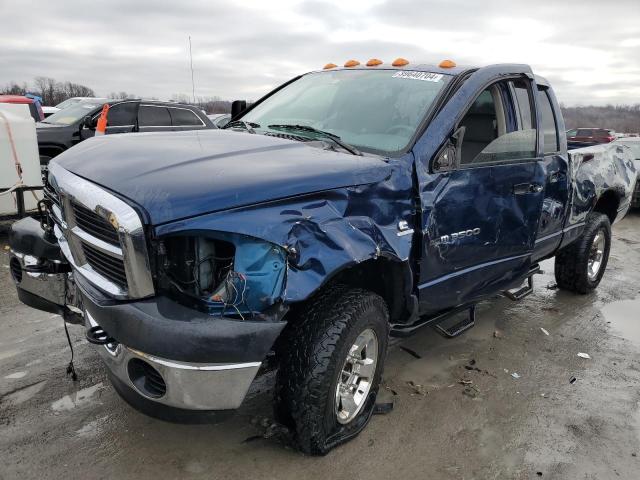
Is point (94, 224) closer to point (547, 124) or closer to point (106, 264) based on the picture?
point (106, 264)

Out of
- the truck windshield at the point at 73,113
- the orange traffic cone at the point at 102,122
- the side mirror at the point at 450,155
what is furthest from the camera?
the truck windshield at the point at 73,113

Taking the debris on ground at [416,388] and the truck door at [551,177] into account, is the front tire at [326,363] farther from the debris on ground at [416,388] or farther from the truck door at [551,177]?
the truck door at [551,177]

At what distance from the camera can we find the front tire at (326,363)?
8.14 feet

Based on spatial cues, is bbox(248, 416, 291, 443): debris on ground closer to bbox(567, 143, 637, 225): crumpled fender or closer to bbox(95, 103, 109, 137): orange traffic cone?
bbox(567, 143, 637, 225): crumpled fender

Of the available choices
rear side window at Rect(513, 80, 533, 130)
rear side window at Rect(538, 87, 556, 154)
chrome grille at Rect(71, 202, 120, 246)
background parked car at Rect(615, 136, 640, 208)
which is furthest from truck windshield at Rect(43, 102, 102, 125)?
background parked car at Rect(615, 136, 640, 208)

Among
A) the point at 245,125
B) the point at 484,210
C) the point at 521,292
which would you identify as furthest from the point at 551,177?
the point at 245,125

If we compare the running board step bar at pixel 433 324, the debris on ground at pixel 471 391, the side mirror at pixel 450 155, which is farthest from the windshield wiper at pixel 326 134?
the debris on ground at pixel 471 391

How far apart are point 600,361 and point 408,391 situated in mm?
1752

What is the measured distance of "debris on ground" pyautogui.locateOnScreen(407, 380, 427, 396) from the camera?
11.3ft

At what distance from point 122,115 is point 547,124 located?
8.06 metres

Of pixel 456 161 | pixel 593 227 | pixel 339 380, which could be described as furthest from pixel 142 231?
pixel 593 227

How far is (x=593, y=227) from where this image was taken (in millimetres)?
5340

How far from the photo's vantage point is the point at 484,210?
3.35 m

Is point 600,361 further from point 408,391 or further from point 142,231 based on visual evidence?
point 142,231
